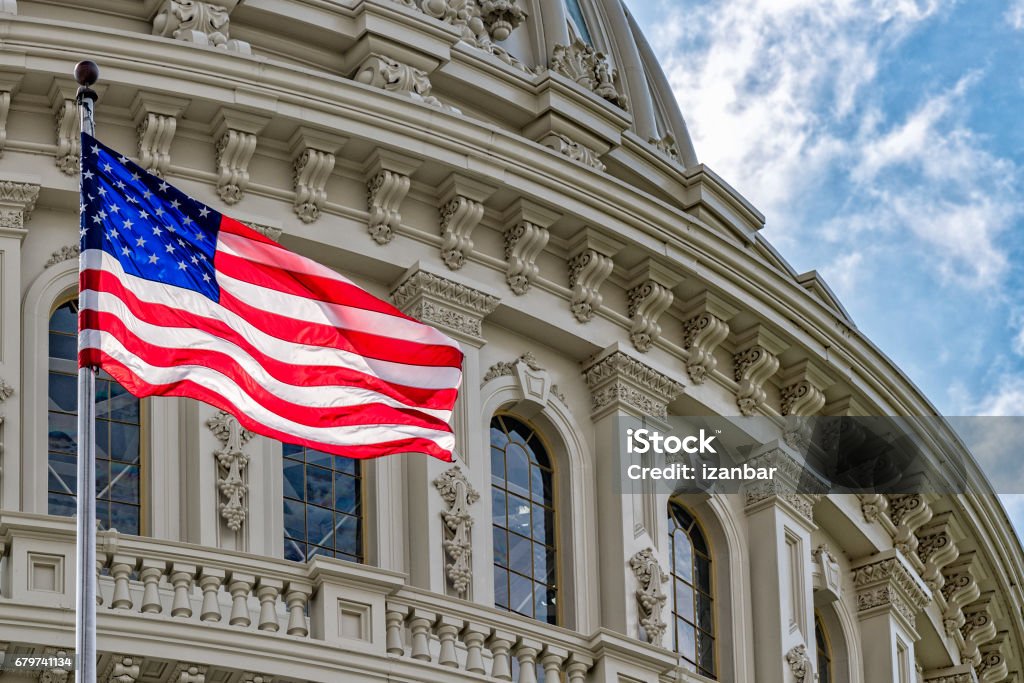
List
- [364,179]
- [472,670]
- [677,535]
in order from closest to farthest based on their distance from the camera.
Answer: [472,670], [364,179], [677,535]

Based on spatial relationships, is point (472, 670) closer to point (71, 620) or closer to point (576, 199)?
point (71, 620)

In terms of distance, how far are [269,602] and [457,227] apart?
758 cm

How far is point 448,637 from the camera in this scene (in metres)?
30.4

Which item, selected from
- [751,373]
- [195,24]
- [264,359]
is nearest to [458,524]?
[751,373]

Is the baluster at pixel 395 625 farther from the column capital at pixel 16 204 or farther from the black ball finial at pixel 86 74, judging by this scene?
the black ball finial at pixel 86 74

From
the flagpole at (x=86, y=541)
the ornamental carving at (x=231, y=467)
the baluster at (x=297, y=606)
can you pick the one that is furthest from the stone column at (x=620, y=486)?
the flagpole at (x=86, y=541)

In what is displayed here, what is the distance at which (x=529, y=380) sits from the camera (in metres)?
35.7

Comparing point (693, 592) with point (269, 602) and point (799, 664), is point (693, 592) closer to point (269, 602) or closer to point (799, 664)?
point (799, 664)

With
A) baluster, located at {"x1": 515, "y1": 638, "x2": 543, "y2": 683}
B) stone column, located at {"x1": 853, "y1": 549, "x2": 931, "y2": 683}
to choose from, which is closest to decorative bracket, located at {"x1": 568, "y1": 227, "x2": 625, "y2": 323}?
baluster, located at {"x1": 515, "y1": 638, "x2": 543, "y2": 683}

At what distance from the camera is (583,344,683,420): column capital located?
119 ft

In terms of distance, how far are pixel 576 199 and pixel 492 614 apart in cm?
689

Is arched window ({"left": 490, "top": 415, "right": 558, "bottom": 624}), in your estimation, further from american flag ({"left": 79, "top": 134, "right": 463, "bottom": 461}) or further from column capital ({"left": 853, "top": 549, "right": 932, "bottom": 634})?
american flag ({"left": 79, "top": 134, "right": 463, "bottom": 461})

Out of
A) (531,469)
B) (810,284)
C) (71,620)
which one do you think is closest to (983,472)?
(810,284)

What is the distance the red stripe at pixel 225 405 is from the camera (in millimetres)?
24234
